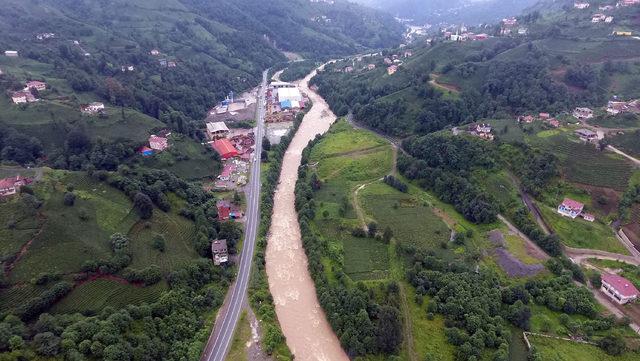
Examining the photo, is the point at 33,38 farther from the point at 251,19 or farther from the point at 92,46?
the point at 251,19

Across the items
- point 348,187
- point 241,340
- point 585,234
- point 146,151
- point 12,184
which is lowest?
point 241,340

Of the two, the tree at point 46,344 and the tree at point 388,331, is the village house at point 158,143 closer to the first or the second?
the tree at point 46,344

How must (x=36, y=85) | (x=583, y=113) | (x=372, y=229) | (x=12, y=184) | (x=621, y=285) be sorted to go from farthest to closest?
(x=36, y=85), (x=583, y=113), (x=372, y=229), (x=12, y=184), (x=621, y=285)

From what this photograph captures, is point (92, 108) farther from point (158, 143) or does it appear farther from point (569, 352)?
point (569, 352)

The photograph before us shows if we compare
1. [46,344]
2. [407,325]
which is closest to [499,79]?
[407,325]

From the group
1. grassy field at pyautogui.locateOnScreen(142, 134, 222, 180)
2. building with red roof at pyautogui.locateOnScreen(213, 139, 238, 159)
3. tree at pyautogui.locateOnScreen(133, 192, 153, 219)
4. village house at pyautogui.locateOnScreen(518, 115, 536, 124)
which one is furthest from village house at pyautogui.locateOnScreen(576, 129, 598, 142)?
tree at pyautogui.locateOnScreen(133, 192, 153, 219)

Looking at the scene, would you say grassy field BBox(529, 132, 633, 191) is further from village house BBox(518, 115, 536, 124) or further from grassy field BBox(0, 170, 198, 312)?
grassy field BBox(0, 170, 198, 312)
